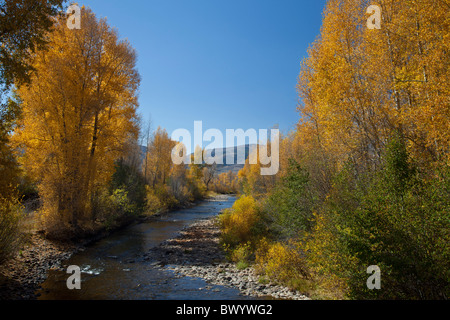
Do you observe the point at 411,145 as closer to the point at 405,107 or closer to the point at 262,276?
the point at 405,107

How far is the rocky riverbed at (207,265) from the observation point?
9.03 m

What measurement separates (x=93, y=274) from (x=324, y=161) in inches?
430

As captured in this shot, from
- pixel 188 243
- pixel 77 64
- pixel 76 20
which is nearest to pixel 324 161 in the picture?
pixel 188 243

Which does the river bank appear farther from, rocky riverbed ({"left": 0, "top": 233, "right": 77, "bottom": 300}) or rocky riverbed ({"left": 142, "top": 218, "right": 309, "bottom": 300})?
rocky riverbed ({"left": 142, "top": 218, "right": 309, "bottom": 300})

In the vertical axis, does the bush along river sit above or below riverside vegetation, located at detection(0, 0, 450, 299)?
below

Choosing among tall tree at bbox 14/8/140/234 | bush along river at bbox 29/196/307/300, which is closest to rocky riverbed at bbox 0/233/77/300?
bush along river at bbox 29/196/307/300

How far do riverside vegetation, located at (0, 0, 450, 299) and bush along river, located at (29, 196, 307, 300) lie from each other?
1135 mm

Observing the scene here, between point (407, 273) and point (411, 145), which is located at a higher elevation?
point (411, 145)

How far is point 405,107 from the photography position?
28.6 ft

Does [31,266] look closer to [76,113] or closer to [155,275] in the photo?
[155,275]

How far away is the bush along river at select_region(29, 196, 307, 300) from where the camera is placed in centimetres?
856

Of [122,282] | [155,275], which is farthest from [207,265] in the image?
[122,282]

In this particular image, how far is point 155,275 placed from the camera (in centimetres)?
1059

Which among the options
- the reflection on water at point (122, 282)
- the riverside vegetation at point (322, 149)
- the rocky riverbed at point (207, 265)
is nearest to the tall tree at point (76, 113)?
the riverside vegetation at point (322, 149)
